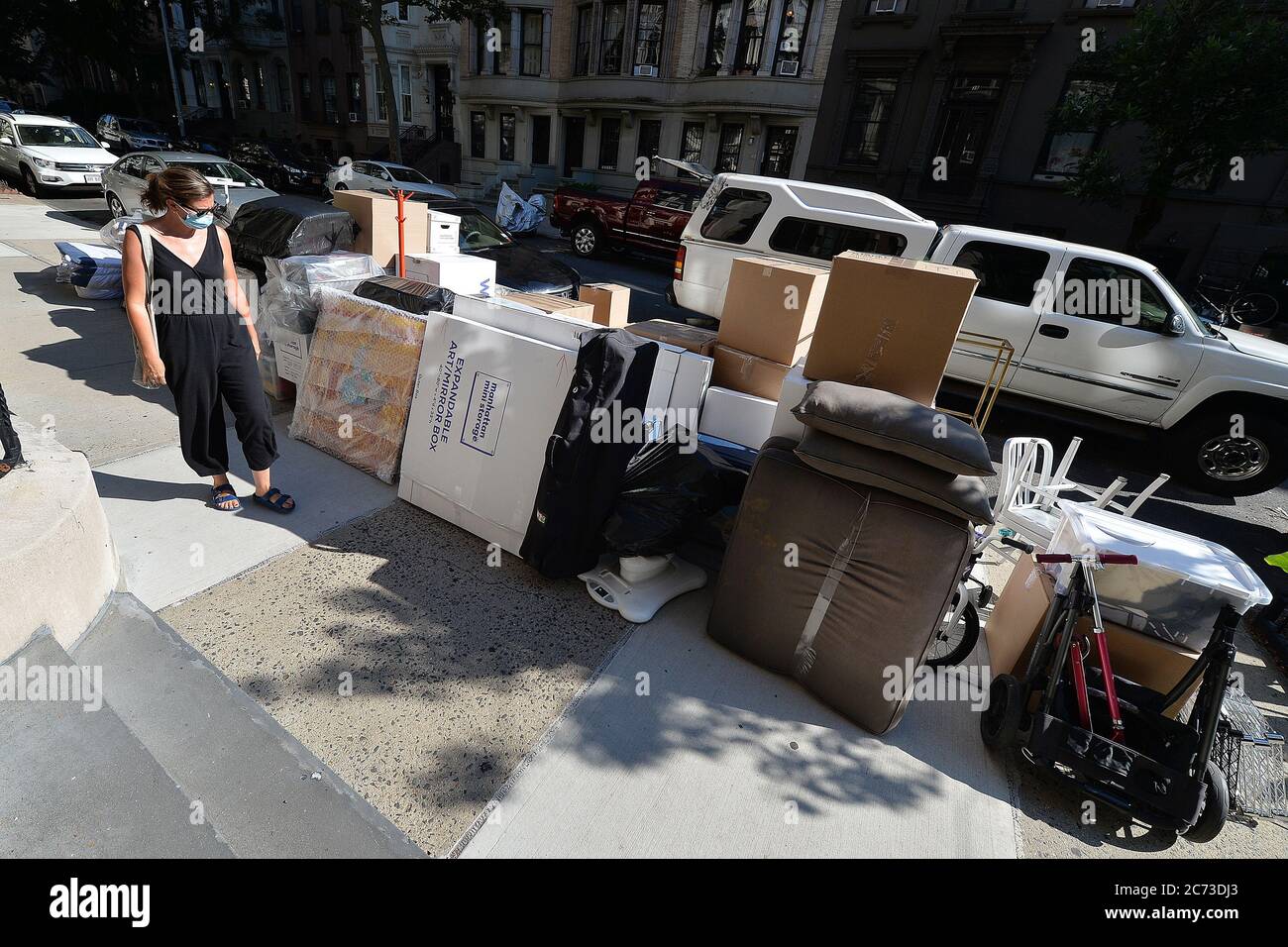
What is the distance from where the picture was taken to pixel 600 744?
101 inches

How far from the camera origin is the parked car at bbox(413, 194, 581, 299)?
7145 millimetres

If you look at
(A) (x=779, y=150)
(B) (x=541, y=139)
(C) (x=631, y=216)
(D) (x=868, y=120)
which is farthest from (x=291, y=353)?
(B) (x=541, y=139)

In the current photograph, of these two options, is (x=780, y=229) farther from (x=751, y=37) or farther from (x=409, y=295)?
(x=751, y=37)

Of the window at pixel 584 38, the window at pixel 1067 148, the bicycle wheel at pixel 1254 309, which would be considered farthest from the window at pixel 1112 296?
the window at pixel 584 38

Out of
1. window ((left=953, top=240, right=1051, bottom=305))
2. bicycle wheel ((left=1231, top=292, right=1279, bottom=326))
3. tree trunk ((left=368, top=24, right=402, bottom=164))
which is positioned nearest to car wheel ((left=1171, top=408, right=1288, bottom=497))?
window ((left=953, top=240, right=1051, bottom=305))

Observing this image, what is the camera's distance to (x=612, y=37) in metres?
21.8

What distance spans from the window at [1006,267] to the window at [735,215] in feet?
8.48

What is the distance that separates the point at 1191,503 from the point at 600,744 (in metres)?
6.51

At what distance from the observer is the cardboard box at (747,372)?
169 inches

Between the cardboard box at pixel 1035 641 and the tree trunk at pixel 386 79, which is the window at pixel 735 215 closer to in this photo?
the cardboard box at pixel 1035 641

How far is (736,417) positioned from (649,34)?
2237 cm

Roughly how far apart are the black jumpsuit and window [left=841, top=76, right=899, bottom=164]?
18.6 meters
